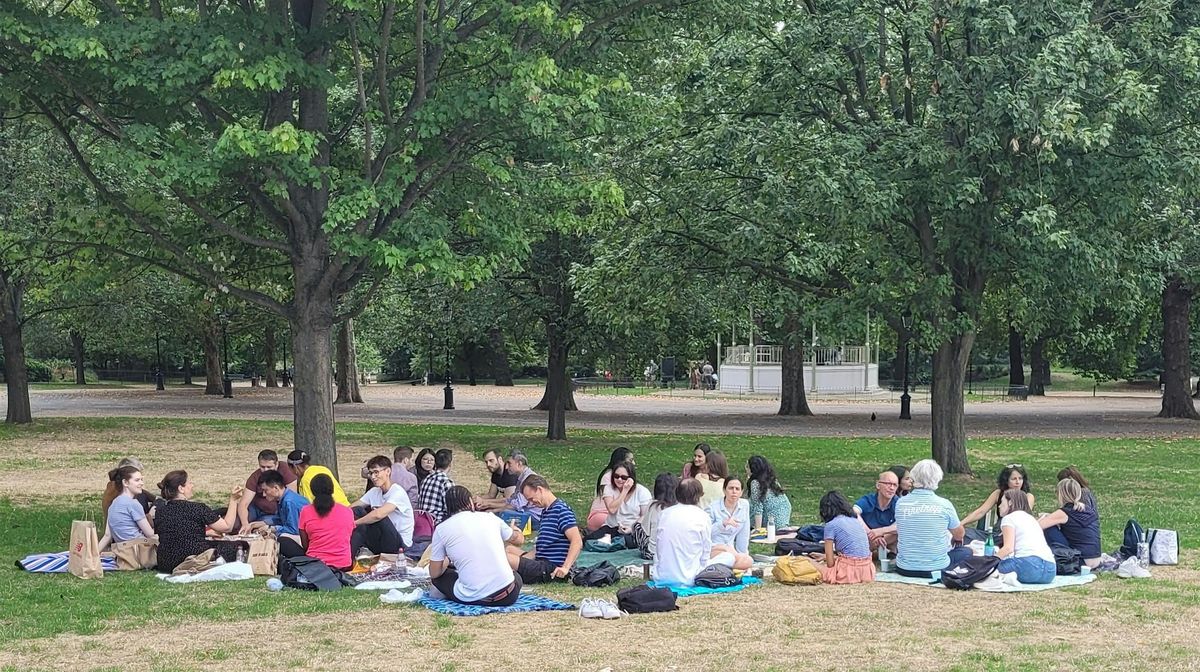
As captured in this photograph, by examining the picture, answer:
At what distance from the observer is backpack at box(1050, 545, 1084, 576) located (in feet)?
39.2

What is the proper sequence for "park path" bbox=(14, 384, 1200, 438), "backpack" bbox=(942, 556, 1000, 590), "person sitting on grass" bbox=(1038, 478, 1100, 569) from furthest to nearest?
"park path" bbox=(14, 384, 1200, 438)
"person sitting on grass" bbox=(1038, 478, 1100, 569)
"backpack" bbox=(942, 556, 1000, 590)

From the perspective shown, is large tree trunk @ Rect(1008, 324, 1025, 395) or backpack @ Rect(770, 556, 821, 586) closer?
backpack @ Rect(770, 556, 821, 586)

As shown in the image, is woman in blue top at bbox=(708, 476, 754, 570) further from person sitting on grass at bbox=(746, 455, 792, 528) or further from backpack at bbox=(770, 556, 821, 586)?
person sitting on grass at bbox=(746, 455, 792, 528)

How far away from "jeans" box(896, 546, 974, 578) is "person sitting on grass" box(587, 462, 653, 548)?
9.50 ft

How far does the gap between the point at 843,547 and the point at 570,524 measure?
2.43 metres

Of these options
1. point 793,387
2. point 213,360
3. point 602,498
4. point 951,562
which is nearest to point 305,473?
point 602,498

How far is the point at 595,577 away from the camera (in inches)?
456

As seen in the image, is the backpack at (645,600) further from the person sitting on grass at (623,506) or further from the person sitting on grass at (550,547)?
the person sitting on grass at (623,506)

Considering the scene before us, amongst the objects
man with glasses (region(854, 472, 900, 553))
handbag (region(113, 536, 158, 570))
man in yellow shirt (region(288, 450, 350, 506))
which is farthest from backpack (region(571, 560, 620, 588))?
handbag (region(113, 536, 158, 570))

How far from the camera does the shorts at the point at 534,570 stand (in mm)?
11680

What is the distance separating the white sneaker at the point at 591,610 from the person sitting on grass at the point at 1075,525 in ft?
14.8

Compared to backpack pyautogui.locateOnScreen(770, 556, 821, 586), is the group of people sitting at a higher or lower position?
higher

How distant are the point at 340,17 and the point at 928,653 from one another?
1077 cm

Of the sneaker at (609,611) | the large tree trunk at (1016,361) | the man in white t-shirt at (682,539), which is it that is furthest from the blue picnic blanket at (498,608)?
the large tree trunk at (1016,361)
